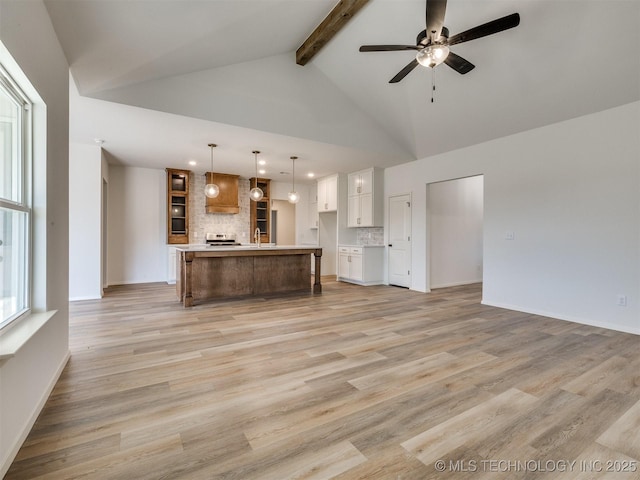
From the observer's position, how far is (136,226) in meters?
6.73


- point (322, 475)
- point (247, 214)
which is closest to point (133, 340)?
point (322, 475)

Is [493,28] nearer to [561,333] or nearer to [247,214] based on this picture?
[561,333]

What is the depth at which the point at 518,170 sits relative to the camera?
4.52m

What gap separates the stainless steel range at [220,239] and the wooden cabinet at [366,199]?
2.92 metres

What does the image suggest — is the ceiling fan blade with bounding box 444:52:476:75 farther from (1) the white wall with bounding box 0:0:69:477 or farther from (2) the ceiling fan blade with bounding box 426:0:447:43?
→ (1) the white wall with bounding box 0:0:69:477

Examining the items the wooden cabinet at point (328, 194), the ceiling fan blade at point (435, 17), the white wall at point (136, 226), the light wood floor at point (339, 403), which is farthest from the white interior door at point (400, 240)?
the white wall at point (136, 226)

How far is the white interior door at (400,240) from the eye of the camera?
6.33 m

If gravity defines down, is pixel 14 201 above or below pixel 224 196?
below

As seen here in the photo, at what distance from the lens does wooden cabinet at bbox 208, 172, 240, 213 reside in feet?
23.6

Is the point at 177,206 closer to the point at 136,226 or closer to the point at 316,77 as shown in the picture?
the point at 136,226

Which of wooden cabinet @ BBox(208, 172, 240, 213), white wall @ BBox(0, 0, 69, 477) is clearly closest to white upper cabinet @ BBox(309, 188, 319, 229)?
wooden cabinet @ BBox(208, 172, 240, 213)

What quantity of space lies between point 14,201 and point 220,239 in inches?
220

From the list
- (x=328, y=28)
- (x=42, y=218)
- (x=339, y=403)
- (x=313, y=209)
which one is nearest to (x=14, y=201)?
(x=42, y=218)

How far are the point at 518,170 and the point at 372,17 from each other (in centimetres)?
296
